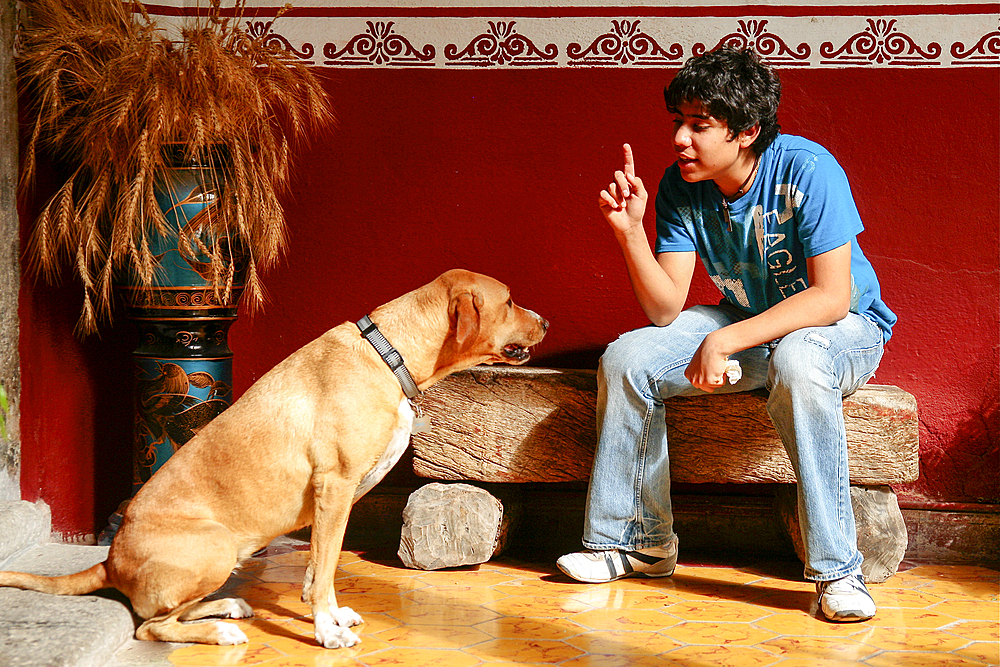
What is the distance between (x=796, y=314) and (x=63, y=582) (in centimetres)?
226

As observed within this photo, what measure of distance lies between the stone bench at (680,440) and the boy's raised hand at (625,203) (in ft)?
2.04

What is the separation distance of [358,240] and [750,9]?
71.6 inches

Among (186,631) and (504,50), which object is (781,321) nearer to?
(504,50)

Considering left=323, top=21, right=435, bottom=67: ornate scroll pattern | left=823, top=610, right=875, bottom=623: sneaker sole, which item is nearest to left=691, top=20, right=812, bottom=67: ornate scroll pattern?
left=323, top=21, right=435, bottom=67: ornate scroll pattern

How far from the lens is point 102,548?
10.1 ft

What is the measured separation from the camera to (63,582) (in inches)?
96.6

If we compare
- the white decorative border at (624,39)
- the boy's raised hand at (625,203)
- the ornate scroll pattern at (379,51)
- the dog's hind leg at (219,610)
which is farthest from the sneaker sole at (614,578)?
the ornate scroll pattern at (379,51)

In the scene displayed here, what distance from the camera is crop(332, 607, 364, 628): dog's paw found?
246 centimetres

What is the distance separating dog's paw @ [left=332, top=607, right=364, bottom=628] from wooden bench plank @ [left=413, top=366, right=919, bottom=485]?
0.79 meters

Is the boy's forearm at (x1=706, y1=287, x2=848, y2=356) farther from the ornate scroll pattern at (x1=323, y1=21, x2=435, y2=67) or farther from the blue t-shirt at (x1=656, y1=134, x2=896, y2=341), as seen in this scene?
the ornate scroll pattern at (x1=323, y1=21, x2=435, y2=67)

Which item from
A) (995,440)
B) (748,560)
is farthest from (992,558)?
(748,560)

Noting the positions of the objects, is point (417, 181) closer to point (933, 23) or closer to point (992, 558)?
point (933, 23)

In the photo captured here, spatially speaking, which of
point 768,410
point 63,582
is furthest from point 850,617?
point 63,582

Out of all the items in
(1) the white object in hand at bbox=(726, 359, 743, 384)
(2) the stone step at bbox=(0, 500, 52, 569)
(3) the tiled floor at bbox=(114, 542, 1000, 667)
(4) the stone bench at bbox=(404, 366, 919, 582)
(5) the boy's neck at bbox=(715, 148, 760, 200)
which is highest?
(5) the boy's neck at bbox=(715, 148, 760, 200)
